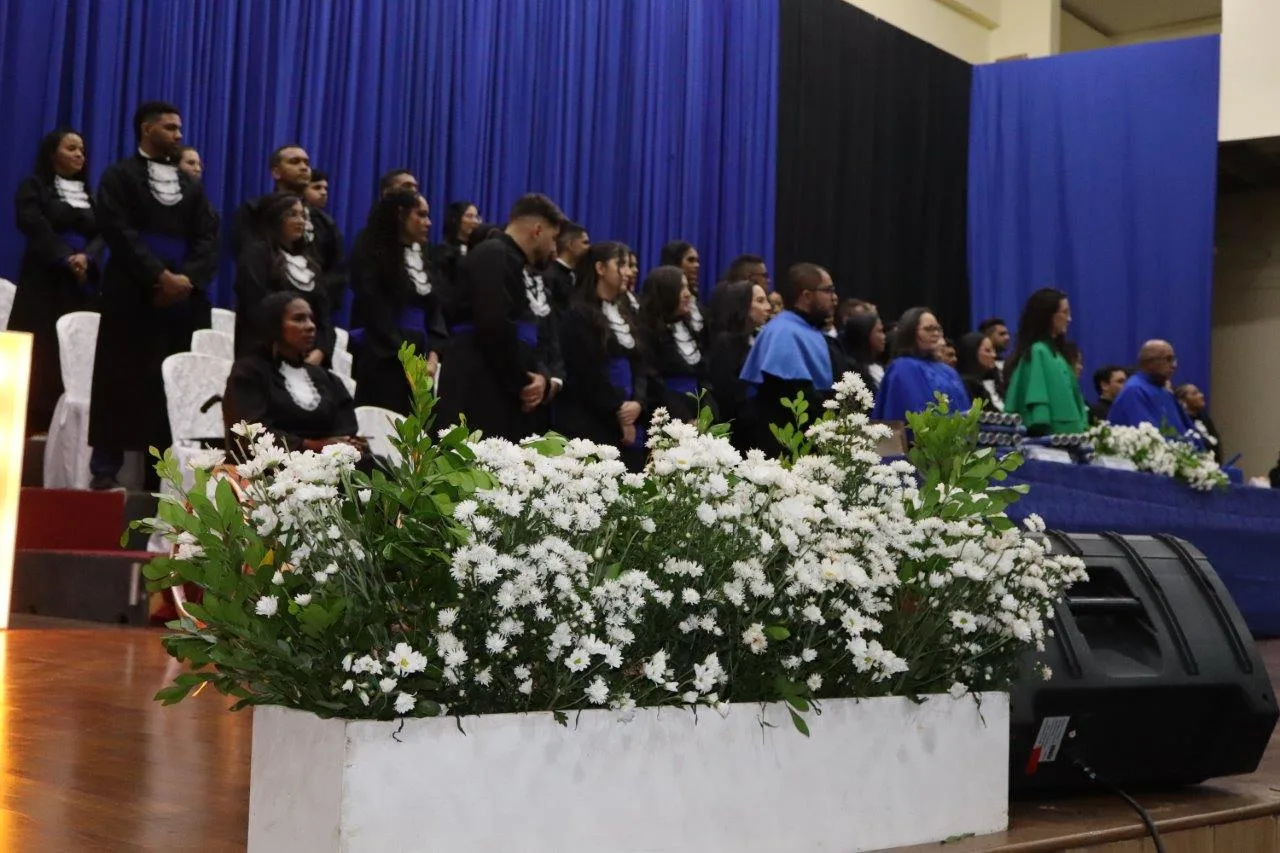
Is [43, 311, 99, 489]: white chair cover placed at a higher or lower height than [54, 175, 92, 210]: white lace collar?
lower

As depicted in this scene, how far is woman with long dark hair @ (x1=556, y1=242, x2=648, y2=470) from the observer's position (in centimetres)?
636

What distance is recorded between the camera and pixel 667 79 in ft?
34.5

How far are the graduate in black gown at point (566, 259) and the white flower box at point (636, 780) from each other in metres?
4.79

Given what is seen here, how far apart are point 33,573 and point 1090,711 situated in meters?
4.26

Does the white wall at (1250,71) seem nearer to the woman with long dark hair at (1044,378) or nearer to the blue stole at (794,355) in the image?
the woman with long dark hair at (1044,378)

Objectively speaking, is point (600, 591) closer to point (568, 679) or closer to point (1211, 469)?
point (568, 679)

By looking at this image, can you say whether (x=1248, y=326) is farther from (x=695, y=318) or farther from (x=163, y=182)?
(x=163, y=182)

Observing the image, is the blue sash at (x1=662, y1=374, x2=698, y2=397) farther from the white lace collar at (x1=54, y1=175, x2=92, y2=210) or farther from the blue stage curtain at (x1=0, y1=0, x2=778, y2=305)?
the white lace collar at (x1=54, y1=175, x2=92, y2=210)

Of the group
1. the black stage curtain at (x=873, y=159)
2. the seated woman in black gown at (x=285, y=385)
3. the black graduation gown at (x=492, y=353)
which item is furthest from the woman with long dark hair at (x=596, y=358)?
the black stage curtain at (x=873, y=159)

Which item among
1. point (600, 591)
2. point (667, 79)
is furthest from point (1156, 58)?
point (600, 591)

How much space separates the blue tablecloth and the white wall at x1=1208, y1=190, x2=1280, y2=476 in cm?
682

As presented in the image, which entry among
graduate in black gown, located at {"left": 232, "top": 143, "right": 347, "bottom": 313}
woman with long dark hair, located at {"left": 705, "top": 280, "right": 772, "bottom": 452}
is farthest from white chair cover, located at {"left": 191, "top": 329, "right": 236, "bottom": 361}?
woman with long dark hair, located at {"left": 705, "top": 280, "right": 772, "bottom": 452}

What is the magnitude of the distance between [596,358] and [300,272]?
1215mm

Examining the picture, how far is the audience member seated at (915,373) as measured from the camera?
20.4 feet
